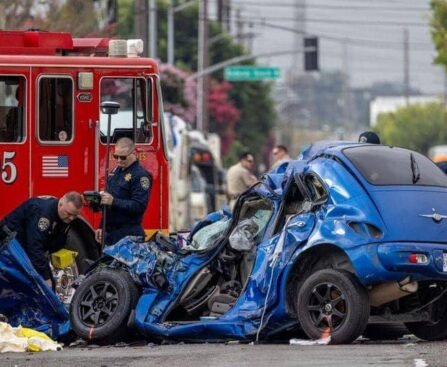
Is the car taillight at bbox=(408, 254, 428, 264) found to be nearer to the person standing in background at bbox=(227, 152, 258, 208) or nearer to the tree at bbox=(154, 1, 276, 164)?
the person standing in background at bbox=(227, 152, 258, 208)

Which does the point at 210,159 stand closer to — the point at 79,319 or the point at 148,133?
the point at 148,133

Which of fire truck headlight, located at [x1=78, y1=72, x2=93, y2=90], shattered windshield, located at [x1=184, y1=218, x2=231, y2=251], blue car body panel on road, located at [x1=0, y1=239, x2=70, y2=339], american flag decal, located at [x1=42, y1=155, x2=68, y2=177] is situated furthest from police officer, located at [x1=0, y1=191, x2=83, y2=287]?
fire truck headlight, located at [x1=78, y1=72, x2=93, y2=90]

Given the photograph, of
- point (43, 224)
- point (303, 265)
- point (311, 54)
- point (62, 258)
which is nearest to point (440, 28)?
point (311, 54)

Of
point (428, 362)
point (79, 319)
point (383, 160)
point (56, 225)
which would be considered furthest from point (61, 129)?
point (428, 362)

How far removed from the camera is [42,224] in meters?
13.7

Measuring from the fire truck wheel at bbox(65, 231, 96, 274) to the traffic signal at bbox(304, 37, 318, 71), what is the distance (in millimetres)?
36737

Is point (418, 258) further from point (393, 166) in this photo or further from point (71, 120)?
point (71, 120)

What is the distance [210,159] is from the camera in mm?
41469

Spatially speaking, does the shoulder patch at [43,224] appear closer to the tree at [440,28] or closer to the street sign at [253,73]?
the tree at [440,28]

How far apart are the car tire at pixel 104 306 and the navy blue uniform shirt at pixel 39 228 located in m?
0.65

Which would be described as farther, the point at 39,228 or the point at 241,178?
the point at 241,178

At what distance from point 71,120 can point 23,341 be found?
397 centimetres

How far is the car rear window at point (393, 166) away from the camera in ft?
41.5

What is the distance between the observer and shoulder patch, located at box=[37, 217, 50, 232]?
13680mm
